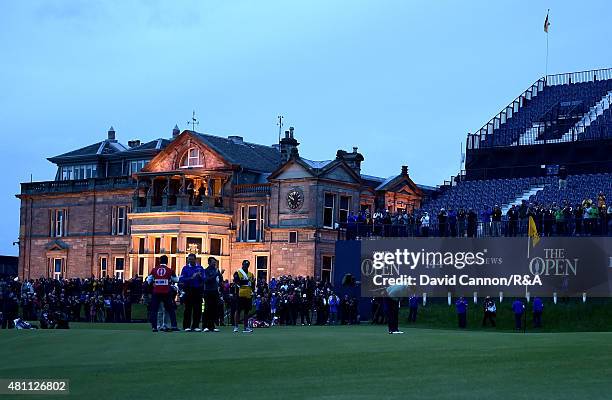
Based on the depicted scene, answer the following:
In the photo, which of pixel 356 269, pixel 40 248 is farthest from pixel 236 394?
pixel 40 248

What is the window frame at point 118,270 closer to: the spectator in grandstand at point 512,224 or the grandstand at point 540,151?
the grandstand at point 540,151

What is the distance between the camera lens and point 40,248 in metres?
91.4

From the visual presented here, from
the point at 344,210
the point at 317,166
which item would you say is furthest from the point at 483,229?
the point at 344,210

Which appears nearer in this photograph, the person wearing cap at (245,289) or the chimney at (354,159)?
the person wearing cap at (245,289)

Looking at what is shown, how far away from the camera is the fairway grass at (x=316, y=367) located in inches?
601

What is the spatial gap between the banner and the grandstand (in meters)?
9.32

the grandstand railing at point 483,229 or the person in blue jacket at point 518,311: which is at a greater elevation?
the grandstand railing at point 483,229

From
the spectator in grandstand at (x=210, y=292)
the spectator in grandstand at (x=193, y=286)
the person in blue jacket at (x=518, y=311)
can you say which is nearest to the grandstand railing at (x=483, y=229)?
the person in blue jacket at (x=518, y=311)

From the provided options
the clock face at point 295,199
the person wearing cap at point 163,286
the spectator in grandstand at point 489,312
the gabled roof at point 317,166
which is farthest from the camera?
the clock face at point 295,199

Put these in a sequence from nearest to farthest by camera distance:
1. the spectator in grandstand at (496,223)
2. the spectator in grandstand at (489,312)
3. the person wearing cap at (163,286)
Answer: the person wearing cap at (163,286) < the spectator in grandstand at (489,312) < the spectator in grandstand at (496,223)

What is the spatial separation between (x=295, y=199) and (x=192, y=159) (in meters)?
9.31

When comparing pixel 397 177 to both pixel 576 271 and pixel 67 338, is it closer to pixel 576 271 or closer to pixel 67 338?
pixel 576 271

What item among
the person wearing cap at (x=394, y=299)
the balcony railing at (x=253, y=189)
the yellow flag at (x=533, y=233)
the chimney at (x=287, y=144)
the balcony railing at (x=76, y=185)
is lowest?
the person wearing cap at (x=394, y=299)

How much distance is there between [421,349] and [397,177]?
62.6 metres
